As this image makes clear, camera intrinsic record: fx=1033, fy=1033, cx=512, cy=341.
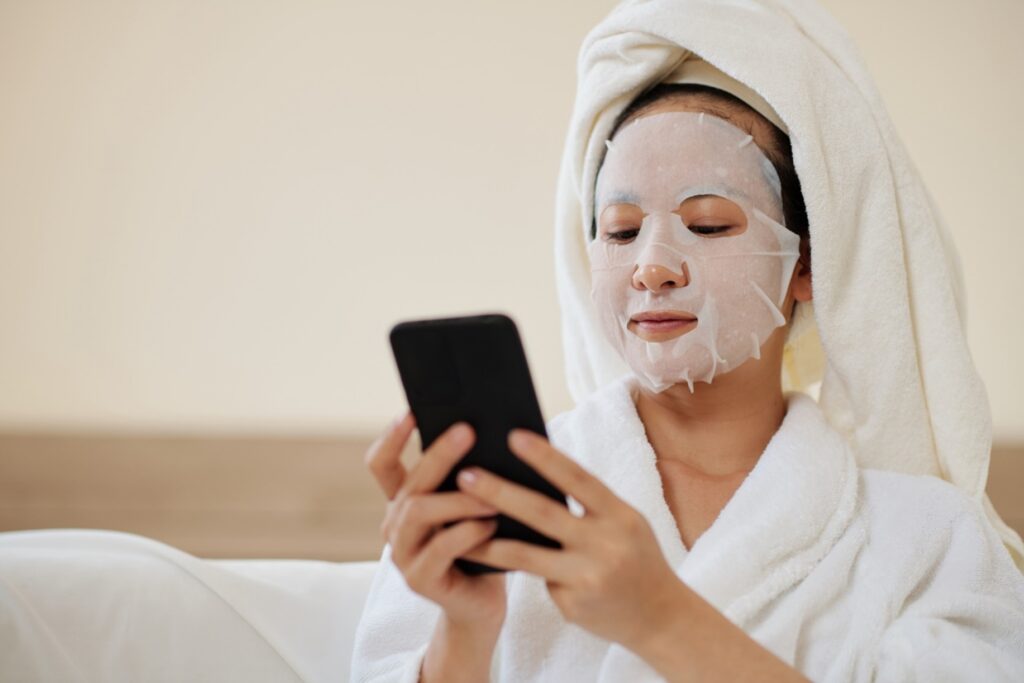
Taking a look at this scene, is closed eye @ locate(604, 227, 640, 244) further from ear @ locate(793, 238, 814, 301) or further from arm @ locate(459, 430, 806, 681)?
arm @ locate(459, 430, 806, 681)

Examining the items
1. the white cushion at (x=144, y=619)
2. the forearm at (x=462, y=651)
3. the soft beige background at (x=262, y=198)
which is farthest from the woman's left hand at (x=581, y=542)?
the soft beige background at (x=262, y=198)

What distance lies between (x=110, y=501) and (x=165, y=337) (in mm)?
346

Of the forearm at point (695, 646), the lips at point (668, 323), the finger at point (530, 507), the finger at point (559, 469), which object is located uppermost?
the lips at point (668, 323)

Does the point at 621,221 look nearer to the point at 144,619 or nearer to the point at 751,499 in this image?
the point at 751,499

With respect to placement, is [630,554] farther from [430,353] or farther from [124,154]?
[124,154]

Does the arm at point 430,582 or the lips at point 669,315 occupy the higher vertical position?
the lips at point 669,315

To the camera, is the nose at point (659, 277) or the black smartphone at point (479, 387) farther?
the nose at point (659, 277)

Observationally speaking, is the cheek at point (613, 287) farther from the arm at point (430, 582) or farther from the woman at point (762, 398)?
the arm at point (430, 582)

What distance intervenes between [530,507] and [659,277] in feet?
1.00

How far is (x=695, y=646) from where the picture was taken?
70 centimetres

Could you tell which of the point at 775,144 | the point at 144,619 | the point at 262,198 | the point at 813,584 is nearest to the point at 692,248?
the point at 775,144

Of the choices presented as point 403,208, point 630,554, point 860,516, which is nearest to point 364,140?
point 403,208

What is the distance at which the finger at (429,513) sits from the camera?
0.67 meters

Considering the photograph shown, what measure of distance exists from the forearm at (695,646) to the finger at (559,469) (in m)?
0.11
